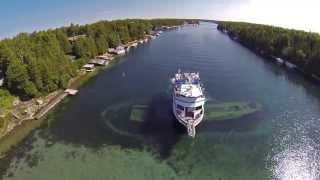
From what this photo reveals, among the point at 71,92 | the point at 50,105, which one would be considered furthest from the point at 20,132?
the point at 71,92

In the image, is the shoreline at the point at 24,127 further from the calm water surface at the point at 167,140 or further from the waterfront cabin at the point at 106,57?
the waterfront cabin at the point at 106,57

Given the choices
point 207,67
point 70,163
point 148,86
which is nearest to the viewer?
point 70,163

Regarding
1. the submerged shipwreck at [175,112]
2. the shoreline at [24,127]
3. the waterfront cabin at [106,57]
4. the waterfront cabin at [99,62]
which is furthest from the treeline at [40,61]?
the submerged shipwreck at [175,112]

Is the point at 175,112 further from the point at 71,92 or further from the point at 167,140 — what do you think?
the point at 71,92

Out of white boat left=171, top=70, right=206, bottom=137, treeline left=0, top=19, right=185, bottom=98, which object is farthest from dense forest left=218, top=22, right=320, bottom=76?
treeline left=0, top=19, right=185, bottom=98

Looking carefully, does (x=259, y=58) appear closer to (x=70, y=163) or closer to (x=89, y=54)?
(x=89, y=54)

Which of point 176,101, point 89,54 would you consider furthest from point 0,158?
point 89,54

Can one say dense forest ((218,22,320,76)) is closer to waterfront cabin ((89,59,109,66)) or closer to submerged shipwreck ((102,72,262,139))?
submerged shipwreck ((102,72,262,139))
